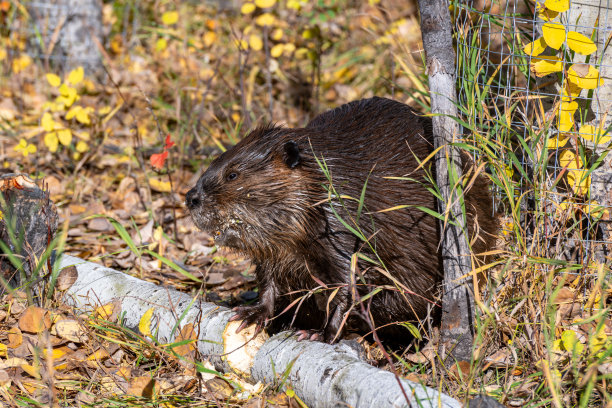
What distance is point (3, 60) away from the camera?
20.2 feet

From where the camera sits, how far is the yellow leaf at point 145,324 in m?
2.87

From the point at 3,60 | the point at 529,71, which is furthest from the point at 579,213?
the point at 3,60

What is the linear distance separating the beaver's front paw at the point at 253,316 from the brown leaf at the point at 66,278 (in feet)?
2.84

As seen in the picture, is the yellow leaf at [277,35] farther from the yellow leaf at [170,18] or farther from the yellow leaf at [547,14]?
the yellow leaf at [547,14]

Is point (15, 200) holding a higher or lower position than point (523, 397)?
higher

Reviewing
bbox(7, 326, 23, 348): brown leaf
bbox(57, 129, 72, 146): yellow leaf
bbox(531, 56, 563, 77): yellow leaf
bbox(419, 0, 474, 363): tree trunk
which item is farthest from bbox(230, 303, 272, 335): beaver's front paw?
bbox(57, 129, 72, 146): yellow leaf

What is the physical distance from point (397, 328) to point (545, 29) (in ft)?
4.69

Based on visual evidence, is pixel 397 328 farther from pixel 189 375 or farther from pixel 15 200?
pixel 15 200

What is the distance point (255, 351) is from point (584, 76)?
1.77m

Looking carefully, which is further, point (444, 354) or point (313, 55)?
point (313, 55)

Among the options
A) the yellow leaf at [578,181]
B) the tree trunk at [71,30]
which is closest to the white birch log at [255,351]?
the yellow leaf at [578,181]

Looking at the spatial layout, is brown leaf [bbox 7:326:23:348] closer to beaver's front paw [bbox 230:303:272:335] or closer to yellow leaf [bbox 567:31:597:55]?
beaver's front paw [bbox 230:303:272:335]

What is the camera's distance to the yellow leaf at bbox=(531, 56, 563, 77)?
269 centimetres

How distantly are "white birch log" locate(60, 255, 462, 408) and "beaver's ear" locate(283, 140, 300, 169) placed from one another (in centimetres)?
71
